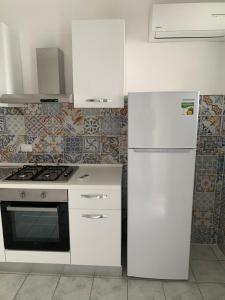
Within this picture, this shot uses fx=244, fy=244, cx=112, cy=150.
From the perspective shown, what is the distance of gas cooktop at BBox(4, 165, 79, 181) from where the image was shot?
201 cm

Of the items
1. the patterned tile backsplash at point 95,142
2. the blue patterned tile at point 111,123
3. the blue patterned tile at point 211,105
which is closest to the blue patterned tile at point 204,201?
the patterned tile backsplash at point 95,142

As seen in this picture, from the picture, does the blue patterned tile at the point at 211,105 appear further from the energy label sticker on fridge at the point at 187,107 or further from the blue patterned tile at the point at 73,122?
the blue patterned tile at the point at 73,122

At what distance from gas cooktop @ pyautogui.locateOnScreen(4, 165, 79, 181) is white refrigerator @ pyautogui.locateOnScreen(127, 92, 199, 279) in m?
0.62

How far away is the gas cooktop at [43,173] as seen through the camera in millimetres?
2006

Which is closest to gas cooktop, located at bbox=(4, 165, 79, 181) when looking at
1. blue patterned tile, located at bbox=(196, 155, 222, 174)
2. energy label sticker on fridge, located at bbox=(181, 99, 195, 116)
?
energy label sticker on fridge, located at bbox=(181, 99, 195, 116)

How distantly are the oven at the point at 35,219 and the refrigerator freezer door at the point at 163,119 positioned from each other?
2.53ft

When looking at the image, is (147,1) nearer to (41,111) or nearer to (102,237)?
(41,111)

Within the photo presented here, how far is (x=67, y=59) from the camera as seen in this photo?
232 cm

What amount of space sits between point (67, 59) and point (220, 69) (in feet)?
4.70

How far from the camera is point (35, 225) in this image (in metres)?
1.99

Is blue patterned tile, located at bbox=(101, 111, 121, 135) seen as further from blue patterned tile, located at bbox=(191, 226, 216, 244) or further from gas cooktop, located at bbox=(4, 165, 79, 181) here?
blue patterned tile, located at bbox=(191, 226, 216, 244)

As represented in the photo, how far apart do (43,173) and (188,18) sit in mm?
1725

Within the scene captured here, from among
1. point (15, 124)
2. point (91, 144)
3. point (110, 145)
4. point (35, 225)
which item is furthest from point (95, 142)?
point (35, 225)

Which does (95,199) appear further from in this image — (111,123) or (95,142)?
(111,123)
